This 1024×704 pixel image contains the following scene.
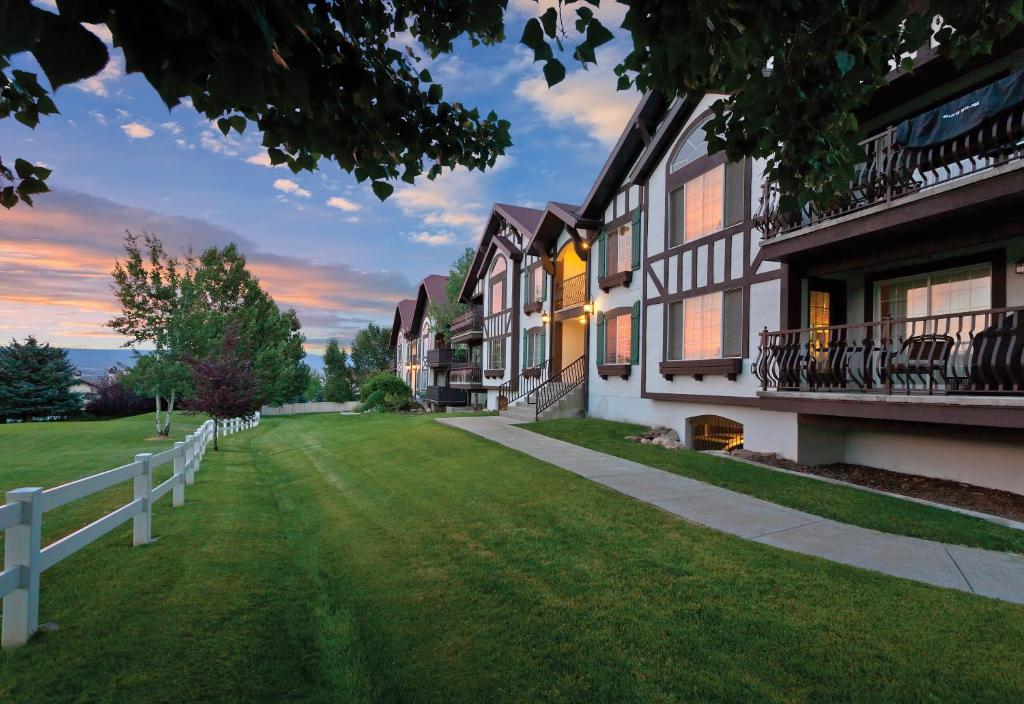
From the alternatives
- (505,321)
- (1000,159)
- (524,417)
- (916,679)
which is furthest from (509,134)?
(505,321)

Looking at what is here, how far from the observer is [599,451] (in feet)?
40.2

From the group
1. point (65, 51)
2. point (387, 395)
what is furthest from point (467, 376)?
point (65, 51)

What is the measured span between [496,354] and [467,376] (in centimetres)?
403

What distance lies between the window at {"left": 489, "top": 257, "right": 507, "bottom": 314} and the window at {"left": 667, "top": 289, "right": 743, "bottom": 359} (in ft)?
44.0

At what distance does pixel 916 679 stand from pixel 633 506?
4.16 meters

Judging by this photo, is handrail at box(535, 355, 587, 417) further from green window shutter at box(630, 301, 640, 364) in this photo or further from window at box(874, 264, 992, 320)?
window at box(874, 264, 992, 320)

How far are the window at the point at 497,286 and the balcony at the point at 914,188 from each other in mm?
17429

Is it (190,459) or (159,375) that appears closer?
(190,459)

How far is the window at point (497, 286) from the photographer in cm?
2758

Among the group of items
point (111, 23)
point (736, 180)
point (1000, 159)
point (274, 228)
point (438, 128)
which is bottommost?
point (111, 23)

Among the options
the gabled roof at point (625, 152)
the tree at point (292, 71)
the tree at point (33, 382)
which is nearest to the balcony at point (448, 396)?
the gabled roof at point (625, 152)

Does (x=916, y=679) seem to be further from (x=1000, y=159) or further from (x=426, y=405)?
(x=426, y=405)

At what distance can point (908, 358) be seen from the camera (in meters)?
8.41

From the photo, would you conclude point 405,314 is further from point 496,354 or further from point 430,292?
point 496,354
